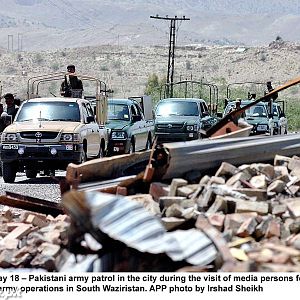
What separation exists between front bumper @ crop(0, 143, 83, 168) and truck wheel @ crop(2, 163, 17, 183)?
0.34 meters

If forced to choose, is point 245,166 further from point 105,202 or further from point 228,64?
point 228,64

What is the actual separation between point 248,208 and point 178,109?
88.8 ft

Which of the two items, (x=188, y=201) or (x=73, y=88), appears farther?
(x=73, y=88)

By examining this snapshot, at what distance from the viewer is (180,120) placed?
35406mm

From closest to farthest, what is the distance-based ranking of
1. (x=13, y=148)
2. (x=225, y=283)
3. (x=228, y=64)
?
(x=225, y=283), (x=13, y=148), (x=228, y=64)

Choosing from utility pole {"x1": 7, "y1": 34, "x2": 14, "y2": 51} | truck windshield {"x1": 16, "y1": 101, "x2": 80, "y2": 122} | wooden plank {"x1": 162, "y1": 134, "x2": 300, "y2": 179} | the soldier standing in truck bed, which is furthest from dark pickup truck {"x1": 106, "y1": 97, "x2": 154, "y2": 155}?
utility pole {"x1": 7, "y1": 34, "x2": 14, "y2": 51}

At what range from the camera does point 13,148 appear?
2331 centimetres

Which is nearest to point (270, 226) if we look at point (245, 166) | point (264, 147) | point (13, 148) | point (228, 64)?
point (245, 166)

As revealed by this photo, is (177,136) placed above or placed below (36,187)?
below

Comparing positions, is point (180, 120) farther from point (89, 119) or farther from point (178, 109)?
point (89, 119)

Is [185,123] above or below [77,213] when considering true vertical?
below

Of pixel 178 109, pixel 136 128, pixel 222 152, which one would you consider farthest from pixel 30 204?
pixel 178 109

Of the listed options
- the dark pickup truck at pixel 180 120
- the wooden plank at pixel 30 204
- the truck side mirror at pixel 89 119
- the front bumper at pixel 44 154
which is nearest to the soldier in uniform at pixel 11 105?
the truck side mirror at pixel 89 119

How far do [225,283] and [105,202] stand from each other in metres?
1.06
